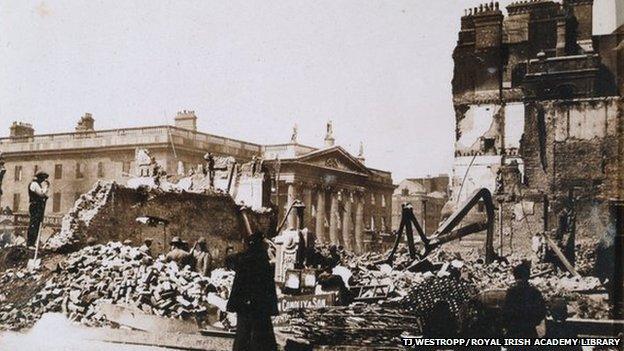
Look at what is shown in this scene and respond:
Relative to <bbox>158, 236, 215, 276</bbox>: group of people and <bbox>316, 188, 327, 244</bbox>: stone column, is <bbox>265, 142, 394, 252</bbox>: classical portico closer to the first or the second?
<bbox>316, 188, 327, 244</bbox>: stone column

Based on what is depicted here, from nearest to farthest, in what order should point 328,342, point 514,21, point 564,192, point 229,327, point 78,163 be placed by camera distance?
point 328,342
point 229,327
point 564,192
point 514,21
point 78,163

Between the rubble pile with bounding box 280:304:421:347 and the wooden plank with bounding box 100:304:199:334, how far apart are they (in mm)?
Result: 1732

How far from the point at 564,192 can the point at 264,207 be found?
827 centimetres

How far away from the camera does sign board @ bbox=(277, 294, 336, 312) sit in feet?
31.6

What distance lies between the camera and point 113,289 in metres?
11.0

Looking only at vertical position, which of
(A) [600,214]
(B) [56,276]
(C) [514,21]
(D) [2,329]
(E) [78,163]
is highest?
(C) [514,21]

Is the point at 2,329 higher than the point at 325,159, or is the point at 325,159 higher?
the point at 325,159

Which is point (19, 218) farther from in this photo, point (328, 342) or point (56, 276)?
point (328, 342)

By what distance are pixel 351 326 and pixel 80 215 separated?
710cm

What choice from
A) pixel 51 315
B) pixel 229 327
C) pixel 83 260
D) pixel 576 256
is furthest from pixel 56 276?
pixel 576 256

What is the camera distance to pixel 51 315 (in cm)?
1055

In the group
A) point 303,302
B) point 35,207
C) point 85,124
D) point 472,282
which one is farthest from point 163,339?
point 85,124

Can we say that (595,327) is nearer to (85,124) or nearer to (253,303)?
(253,303)

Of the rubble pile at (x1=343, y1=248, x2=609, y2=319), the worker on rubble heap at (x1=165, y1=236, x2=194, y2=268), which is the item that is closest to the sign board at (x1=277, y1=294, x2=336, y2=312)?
the rubble pile at (x1=343, y1=248, x2=609, y2=319)
